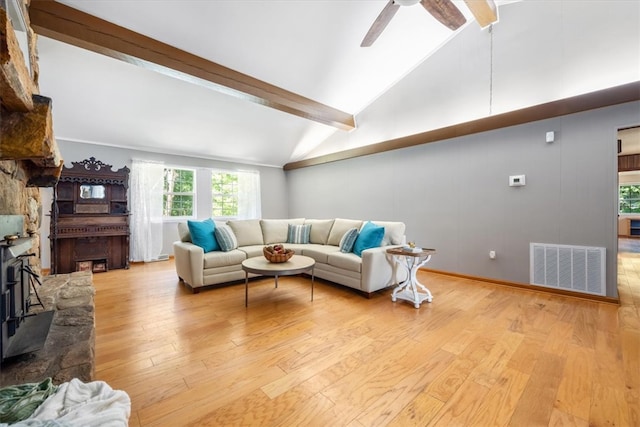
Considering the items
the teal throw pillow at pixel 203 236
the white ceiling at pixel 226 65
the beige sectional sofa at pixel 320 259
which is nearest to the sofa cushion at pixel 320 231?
the beige sectional sofa at pixel 320 259

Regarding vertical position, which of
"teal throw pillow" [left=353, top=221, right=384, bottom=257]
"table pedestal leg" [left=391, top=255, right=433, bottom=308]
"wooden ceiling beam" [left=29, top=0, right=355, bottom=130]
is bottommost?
"table pedestal leg" [left=391, top=255, right=433, bottom=308]

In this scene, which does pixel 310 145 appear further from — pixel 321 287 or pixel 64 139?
pixel 64 139

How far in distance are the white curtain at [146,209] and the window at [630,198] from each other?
12566 mm

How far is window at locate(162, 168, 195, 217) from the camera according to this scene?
18.1 feet

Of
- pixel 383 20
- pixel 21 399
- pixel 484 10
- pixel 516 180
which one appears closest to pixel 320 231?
pixel 516 180

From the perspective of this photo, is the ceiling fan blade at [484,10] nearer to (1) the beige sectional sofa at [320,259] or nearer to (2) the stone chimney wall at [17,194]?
(1) the beige sectional sofa at [320,259]

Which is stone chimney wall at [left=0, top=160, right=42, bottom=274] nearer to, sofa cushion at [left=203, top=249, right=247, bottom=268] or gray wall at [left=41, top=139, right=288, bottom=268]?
sofa cushion at [left=203, top=249, right=247, bottom=268]

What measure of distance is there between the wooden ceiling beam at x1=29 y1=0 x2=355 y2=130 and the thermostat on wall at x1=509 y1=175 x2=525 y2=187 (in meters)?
3.09

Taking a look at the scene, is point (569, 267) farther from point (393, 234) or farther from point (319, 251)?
point (319, 251)

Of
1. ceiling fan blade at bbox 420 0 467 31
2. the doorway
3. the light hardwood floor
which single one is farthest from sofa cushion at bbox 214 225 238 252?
the doorway

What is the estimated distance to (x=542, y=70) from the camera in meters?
3.20

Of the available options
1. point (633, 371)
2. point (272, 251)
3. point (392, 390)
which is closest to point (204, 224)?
point (272, 251)

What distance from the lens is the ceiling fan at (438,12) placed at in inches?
84.7

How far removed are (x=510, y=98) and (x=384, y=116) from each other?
1913 mm
